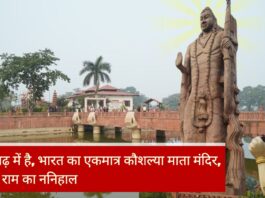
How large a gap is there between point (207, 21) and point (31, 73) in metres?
37.8

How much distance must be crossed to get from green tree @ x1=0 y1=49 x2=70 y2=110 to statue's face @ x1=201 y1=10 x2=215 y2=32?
37.1 m

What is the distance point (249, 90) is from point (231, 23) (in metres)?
92.2

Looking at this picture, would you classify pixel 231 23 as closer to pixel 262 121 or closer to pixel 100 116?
pixel 262 121

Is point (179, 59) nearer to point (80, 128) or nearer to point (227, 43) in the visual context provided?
point (227, 43)

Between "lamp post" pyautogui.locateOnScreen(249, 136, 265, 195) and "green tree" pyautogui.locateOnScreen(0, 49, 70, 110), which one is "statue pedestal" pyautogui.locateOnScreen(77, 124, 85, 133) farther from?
"lamp post" pyautogui.locateOnScreen(249, 136, 265, 195)

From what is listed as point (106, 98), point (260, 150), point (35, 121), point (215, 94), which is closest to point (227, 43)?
point (215, 94)

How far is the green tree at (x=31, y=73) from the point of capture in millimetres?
43094

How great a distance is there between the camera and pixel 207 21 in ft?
27.6

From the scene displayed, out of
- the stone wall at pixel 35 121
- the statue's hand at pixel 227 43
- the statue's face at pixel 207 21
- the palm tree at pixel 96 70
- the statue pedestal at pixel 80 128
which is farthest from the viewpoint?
the palm tree at pixel 96 70

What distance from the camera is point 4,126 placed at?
37.4 m

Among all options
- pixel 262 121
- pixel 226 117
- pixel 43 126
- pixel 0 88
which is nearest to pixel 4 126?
pixel 43 126

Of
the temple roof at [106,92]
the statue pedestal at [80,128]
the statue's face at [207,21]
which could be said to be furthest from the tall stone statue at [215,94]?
the temple roof at [106,92]

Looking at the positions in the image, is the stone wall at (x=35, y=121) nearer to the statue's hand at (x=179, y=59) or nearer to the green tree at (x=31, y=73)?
the green tree at (x=31, y=73)

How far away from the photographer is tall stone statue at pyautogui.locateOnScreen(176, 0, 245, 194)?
25.7 ft
